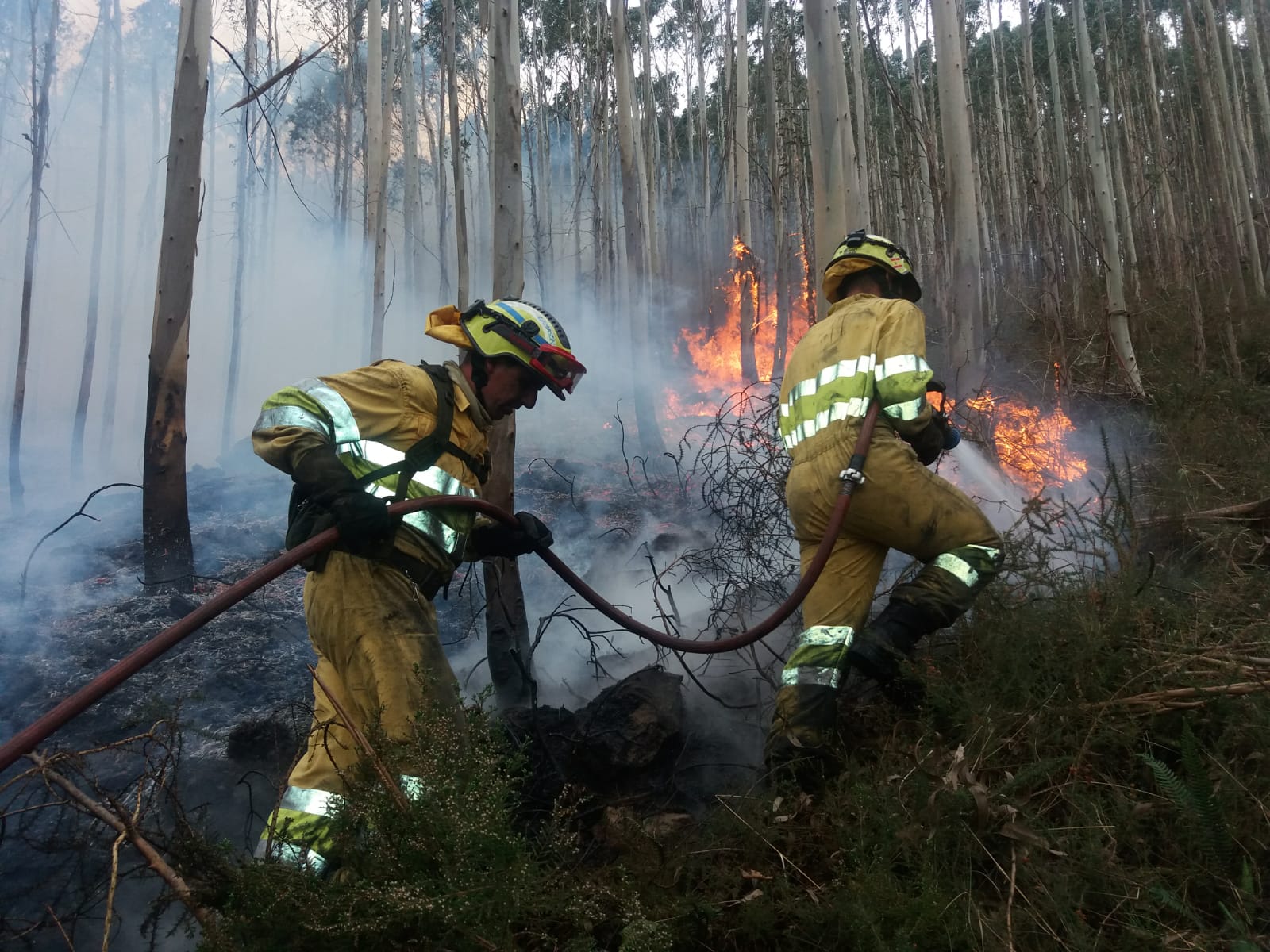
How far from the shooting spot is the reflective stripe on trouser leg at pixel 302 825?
220 centimetres

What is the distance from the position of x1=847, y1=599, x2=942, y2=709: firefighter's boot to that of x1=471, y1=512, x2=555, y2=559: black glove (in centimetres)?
135

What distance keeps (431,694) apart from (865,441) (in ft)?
6.11

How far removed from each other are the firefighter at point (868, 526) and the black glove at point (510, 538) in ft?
3.59

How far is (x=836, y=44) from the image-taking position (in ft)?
16.5

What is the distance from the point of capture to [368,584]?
2.71m

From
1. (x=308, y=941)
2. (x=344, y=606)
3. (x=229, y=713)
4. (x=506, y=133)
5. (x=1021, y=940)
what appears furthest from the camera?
(x=506, y=133)

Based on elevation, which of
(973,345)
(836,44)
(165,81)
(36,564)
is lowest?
(36,564)

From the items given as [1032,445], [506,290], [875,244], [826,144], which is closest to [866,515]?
[875,244]

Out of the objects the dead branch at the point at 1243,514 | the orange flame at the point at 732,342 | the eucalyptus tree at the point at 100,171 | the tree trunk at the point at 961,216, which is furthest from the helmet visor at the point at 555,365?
the eucalyptus tree at the point at 100,171

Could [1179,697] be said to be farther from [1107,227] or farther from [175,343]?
[175,343]

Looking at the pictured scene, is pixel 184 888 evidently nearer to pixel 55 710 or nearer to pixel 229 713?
pixel 55 710

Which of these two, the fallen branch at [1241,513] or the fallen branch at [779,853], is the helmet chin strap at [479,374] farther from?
the fallen branch at [1241,513]

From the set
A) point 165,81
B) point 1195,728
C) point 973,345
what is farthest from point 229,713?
point 165,81

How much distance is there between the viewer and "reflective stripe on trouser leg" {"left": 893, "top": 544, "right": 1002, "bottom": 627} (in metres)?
2.94
